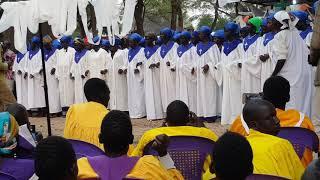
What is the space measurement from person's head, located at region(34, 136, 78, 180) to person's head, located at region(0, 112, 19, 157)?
778mm

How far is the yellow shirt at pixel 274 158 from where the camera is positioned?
3260 mm

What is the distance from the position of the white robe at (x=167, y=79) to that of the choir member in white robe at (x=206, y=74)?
816 millimetres

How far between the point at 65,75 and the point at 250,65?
5844mm

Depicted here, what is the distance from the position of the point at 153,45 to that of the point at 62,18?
18.6 feet

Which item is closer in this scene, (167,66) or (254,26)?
(254,26)

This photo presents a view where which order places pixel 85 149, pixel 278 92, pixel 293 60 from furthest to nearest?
1. pixel 293 60
2. pixel 278 92
3. pixel 85 149

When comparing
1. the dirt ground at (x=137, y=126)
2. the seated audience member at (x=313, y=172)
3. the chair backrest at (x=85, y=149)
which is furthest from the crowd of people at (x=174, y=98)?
the dirt ground at (x=137, y=126)

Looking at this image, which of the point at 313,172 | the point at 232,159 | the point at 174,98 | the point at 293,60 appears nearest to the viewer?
the point at 313,172

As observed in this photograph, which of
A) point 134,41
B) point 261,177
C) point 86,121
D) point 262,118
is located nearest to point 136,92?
point 134,41

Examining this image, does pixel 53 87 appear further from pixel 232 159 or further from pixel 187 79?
pixel 232 159

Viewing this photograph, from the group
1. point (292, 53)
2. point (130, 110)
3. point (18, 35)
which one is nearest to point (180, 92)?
point (130, 110)

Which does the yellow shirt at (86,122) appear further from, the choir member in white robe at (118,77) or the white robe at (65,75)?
the white robe at (65,75)

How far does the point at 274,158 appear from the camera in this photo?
3289mm

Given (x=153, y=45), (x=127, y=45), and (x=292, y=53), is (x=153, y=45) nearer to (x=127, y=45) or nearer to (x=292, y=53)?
(x=127, y=45)
